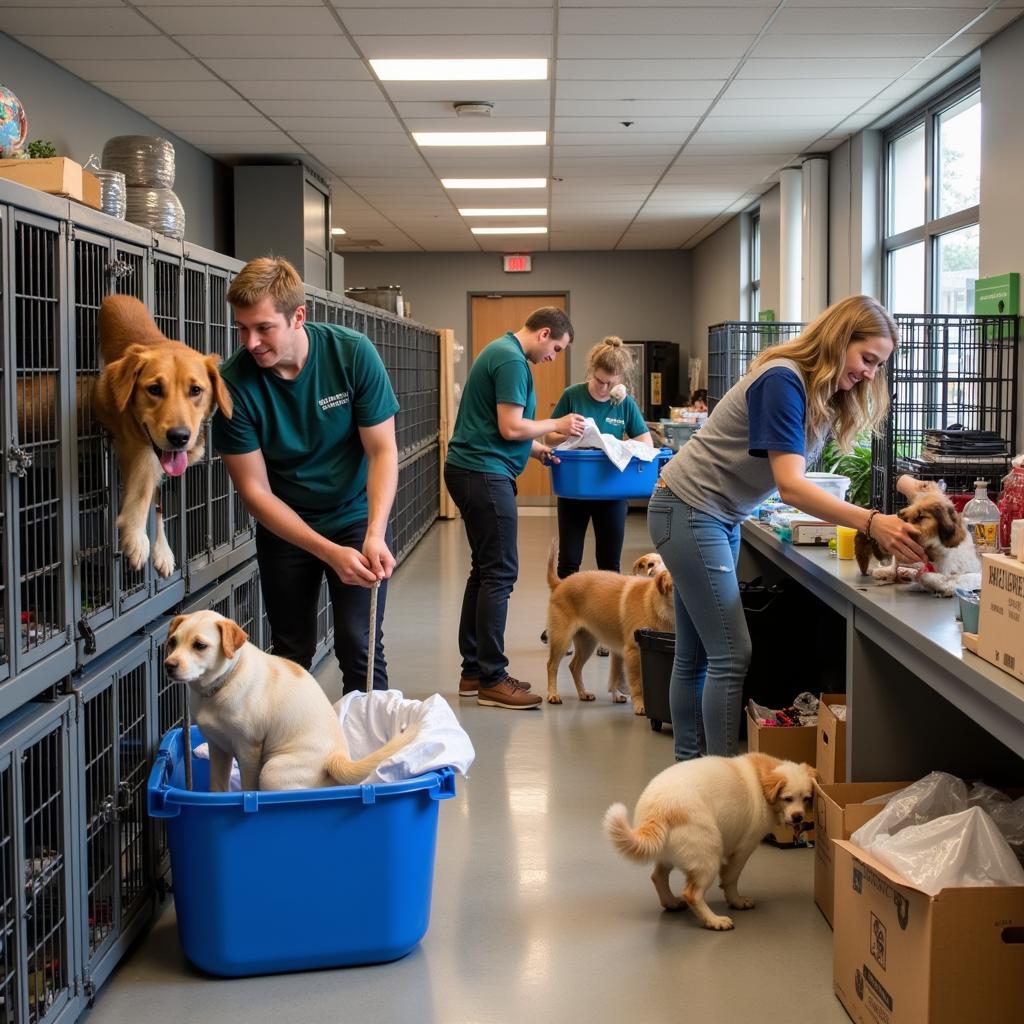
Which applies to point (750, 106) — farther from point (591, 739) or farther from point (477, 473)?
point (591, 739)

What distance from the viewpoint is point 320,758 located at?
2504 mm

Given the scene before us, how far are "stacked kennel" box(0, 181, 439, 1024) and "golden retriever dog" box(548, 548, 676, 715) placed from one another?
6.08 ft

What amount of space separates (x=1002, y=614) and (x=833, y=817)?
0.79 metres

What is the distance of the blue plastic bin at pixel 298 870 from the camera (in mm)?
2375

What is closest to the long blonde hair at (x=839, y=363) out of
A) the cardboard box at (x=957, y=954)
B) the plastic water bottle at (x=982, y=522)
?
the plastic water bottle at (x=982, y=522)

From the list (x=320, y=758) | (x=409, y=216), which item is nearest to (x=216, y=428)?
(x=320, y=758)

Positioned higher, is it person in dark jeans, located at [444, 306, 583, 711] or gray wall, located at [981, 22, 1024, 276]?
gray wall, located at [981, 22, 1024, 276]

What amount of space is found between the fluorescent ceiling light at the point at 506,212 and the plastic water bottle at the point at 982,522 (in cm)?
804

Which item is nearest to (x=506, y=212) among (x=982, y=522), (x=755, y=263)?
(x=755, y=263)

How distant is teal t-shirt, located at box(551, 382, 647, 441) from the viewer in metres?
5.52

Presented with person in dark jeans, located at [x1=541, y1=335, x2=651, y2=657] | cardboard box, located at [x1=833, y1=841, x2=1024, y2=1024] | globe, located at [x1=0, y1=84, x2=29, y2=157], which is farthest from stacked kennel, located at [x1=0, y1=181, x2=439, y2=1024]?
person in dark jeans, located at [x1=541, y1=335, x2=651, y2=657]

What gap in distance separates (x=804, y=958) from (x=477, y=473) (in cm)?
235

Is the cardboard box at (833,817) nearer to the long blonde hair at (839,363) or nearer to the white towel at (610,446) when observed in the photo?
the long blonde hair at (839,363)

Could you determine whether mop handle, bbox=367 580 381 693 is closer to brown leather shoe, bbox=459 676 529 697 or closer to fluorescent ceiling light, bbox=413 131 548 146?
brown leather shoe, bbox=459 676 529 697
